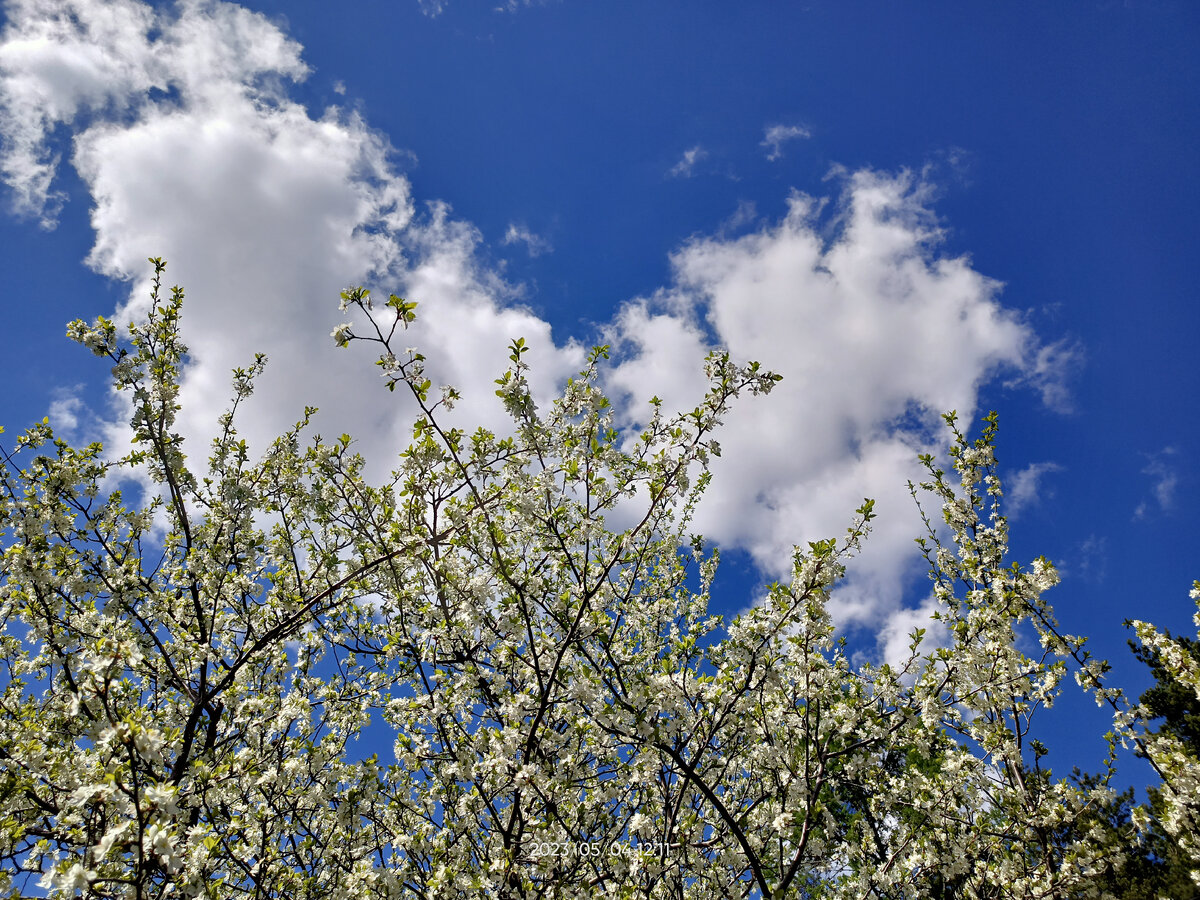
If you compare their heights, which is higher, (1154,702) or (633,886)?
(1154,702)

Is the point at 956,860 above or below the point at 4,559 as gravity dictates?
below

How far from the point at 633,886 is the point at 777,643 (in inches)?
91.3

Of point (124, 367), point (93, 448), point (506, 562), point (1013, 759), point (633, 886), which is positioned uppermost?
point (124, 367)

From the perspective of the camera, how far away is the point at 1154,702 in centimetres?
1362

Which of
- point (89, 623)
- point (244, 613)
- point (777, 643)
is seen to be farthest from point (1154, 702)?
point (89, 623)

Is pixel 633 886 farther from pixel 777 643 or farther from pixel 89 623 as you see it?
pixel 89 623

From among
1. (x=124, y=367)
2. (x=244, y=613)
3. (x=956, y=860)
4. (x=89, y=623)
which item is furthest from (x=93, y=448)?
(x=956, y=860)

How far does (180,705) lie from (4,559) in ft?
8.39

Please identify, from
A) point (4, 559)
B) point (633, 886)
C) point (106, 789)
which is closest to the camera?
point (106, 789)

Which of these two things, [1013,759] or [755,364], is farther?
[1013,759]

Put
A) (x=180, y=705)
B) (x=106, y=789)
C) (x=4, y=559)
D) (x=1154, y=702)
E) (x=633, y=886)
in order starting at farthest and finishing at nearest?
(x=1154, y=702)
(x=180, y=705)
(x=4, y=559)
(x=633, y=886)
(x=106, y=789)

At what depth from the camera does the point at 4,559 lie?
5234 mm

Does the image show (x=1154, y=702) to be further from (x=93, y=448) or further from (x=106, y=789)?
(x=93, y=448)

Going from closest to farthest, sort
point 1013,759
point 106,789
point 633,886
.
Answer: point 106,789, point 633,886, point 1013,759
